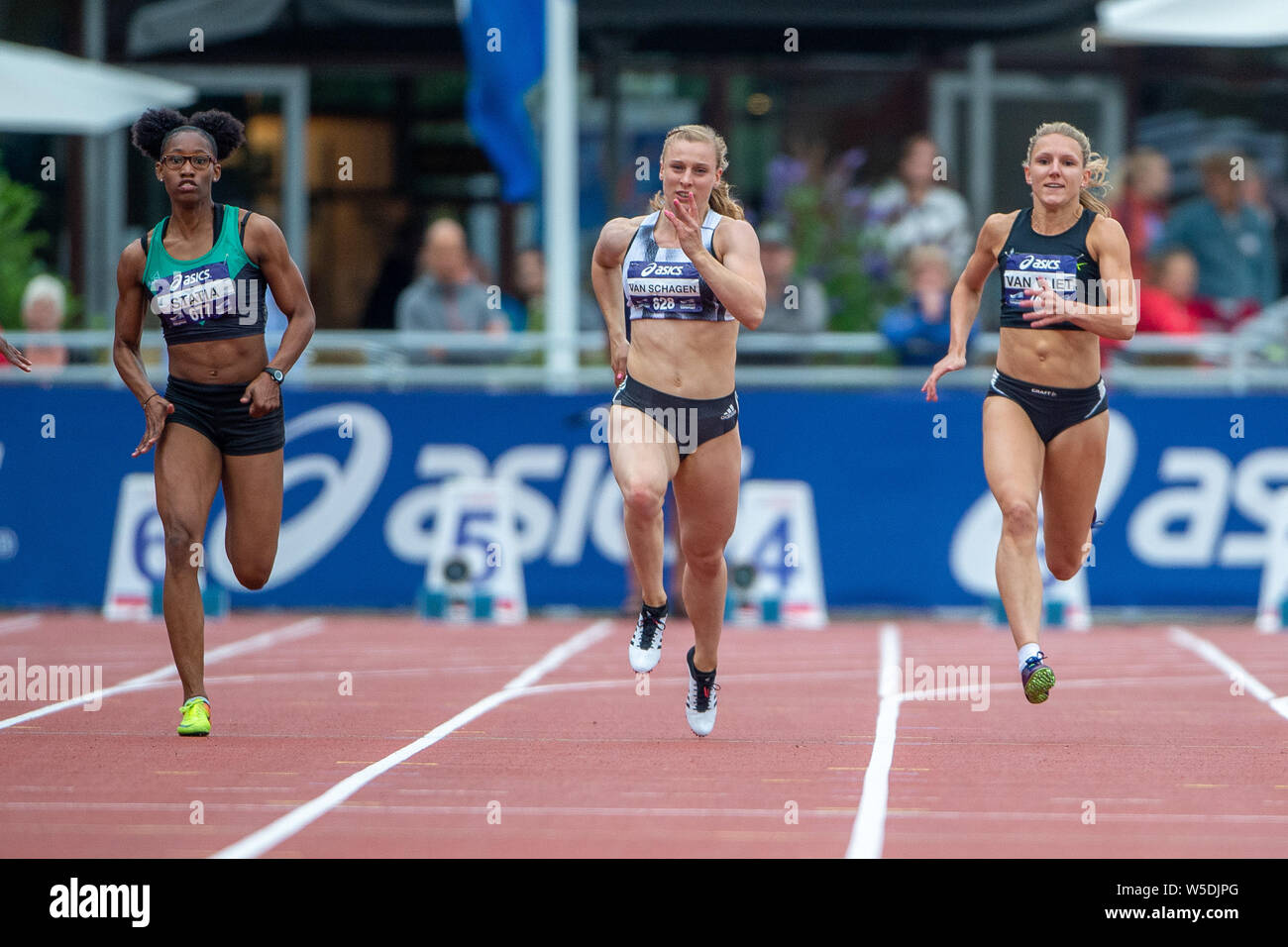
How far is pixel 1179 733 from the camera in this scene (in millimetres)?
9141

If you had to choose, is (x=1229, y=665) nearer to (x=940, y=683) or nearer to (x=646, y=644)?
(x=940, y=683)

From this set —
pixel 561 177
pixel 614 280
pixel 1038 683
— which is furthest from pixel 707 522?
pixel 561 177

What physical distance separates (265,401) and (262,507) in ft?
1.64

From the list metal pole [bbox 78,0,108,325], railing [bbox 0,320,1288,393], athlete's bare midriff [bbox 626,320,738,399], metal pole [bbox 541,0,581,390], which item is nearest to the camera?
athlete's bare midriff [bbox 626,320,738,399]

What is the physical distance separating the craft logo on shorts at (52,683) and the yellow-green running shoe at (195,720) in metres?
1.28

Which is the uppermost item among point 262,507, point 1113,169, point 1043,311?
point 1113,169

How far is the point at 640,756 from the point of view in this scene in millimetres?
8273

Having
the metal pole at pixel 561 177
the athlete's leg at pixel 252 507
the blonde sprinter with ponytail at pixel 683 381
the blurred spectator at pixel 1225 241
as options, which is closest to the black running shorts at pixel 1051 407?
the blonde sprinter with ponytail at pixel 683 381

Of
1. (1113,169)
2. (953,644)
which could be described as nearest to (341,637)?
(953,644)

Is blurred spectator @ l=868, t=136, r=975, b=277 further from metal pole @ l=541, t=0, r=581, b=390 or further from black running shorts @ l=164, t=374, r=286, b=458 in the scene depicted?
black running shorts @ l=164, t=374, r=286, b=458

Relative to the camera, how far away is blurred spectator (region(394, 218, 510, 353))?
15.3 m

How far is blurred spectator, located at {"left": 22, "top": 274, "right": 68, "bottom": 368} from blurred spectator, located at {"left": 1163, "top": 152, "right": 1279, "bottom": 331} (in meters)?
8.85
